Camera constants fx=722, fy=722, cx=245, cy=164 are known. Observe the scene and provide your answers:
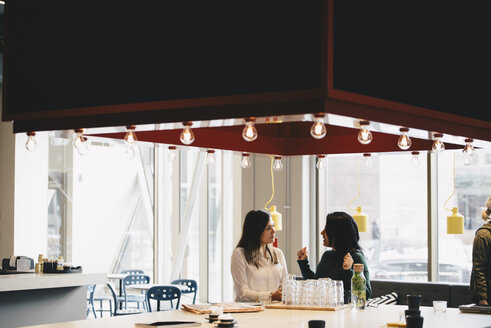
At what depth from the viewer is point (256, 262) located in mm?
5723

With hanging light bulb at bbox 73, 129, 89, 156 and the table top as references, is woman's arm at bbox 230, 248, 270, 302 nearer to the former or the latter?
the table top

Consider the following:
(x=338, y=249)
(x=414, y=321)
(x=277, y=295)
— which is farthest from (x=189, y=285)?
(x=414, y=321)

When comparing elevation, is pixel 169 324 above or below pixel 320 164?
below

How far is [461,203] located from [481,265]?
2895mm

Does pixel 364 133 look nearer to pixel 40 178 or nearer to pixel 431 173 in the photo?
pixel 431 173

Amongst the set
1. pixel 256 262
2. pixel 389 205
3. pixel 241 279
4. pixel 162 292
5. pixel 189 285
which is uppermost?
pixel 389 205

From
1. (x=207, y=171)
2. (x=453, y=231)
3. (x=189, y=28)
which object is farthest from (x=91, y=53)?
(x=207, y=171)

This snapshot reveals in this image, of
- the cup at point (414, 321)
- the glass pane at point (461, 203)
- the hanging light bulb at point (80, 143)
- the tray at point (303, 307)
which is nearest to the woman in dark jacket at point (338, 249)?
the tray at point (303, 307)

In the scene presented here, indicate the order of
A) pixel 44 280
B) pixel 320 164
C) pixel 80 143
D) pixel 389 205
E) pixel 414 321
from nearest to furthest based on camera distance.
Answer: pixel 414 321, pixel 80 143, pixel 320 164, pixel 44 280, pixel 389 205

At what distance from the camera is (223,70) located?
3688mm

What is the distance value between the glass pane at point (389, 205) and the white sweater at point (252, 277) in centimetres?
365

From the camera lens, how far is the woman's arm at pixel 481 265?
594 cm

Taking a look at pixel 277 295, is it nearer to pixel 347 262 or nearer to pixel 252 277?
pixel 252 277

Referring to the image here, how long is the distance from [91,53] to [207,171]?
309 inches
